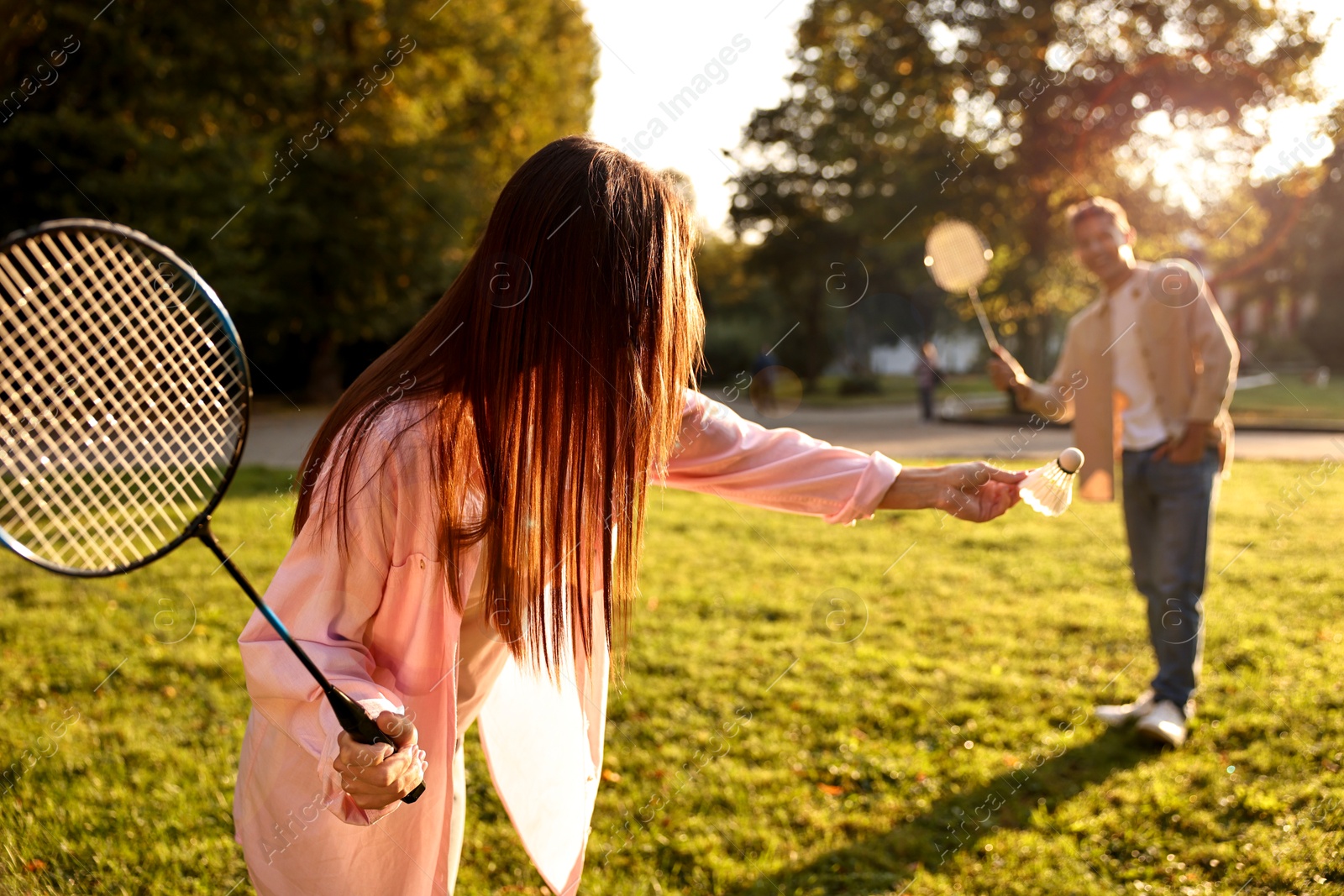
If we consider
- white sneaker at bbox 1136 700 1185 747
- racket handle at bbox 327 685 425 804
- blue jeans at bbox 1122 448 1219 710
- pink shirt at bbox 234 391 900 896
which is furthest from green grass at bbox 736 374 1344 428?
racket handle at bbox 327 685 425 804

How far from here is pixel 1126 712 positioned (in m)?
4.63

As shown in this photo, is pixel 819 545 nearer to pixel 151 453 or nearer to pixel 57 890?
pixel 57 890

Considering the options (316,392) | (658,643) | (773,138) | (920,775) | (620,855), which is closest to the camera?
(620,855)

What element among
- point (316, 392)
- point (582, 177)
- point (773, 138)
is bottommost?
point (316, 392)

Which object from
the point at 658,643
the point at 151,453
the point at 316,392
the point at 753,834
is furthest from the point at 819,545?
the point at 316,392

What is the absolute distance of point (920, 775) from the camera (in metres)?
4.13

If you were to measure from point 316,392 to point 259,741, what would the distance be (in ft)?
83.4

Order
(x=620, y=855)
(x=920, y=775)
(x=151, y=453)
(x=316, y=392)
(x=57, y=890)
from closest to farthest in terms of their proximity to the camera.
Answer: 1. (x=151, y=453)
2. (x=57, y=890)
3. (x=620, y=855)
4. (x=920, y=775)
5. (x=316, y=392)

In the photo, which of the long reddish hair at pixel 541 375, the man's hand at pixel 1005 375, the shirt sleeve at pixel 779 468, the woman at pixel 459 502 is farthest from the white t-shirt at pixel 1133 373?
the long reddish hair at pixel 541 375

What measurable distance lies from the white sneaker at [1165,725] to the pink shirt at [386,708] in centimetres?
317

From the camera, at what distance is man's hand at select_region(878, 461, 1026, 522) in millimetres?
2305

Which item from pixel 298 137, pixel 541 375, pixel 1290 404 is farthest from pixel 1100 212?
pixel 1290 404

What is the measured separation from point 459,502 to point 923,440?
18004mm

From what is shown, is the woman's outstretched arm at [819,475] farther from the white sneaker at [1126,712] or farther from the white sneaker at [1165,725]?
the white sneaker at [1126,712]
